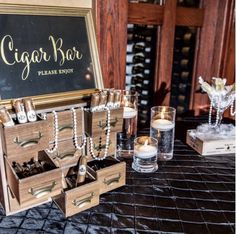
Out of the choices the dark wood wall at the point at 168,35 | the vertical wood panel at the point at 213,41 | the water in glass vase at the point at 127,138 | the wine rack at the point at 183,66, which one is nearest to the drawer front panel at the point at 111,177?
the water in glass vase at the point at 127,138

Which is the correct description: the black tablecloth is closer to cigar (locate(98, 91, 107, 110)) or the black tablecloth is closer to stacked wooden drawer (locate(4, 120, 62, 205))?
stacked wooden drawer (locate(4, 120, 62, 205))

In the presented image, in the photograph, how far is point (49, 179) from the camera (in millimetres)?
839

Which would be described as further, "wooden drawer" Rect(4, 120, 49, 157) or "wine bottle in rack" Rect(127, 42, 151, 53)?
"wine bottle in rack" Rect(127, 42, 151, 53)

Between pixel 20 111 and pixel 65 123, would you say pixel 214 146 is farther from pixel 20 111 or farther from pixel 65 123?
pixel 20 111

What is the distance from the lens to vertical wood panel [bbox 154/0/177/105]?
64.7 inches

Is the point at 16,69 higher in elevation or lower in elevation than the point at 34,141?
higher

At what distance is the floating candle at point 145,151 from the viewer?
111cm

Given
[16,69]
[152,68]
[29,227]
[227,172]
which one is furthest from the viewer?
[152,68]

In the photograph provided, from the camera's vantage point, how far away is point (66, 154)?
101 centimetres

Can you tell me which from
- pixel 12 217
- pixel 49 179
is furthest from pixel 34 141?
pixel 12 217

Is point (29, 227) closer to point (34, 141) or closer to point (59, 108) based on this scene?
point (34, 141)

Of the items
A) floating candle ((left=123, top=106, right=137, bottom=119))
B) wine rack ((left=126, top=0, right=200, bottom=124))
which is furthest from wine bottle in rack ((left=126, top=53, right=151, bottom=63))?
floating candle ((left=123, top=106, right=137, bottom=119))

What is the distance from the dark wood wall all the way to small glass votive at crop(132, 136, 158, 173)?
504mm

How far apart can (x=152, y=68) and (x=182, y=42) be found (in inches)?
11.0
